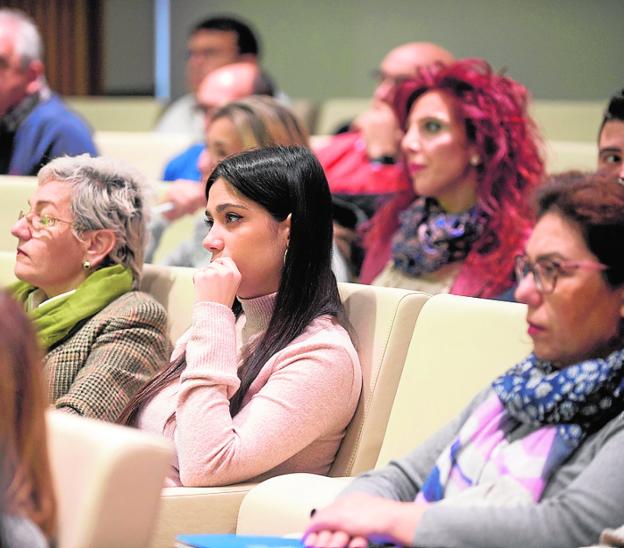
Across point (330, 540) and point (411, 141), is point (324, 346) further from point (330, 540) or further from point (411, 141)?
point (411, 141)

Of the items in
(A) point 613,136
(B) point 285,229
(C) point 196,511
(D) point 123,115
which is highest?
(A) point 613,136

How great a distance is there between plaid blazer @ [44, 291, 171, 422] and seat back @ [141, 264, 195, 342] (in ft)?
0.17

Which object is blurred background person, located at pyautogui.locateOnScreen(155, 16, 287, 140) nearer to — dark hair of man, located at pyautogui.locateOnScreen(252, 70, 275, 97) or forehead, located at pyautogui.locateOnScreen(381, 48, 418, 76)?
dark hair of man, located at pyautogui.locateOnScreen(252, 70, 275, 97)

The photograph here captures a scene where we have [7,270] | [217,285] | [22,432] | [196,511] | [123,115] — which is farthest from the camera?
[123,115]

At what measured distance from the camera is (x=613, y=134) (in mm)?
2879

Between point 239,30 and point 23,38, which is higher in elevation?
point 23,38

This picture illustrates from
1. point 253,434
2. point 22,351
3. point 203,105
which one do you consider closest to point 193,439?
point 253,434

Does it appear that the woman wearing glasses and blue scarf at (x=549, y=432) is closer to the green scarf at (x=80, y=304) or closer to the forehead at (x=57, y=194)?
the green scarf at (x=80, y=304)

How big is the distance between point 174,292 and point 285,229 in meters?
0.52

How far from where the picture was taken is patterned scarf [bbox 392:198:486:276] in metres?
3.51

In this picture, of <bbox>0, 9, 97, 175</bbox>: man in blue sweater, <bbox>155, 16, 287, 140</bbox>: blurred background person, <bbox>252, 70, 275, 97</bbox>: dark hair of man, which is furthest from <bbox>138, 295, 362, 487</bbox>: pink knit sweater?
<bbox>155, 16, 287, 140</bbox>: blurred background person

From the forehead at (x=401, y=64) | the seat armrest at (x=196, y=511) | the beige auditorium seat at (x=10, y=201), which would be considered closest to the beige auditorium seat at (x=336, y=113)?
the forehead at (x=401, y=64)

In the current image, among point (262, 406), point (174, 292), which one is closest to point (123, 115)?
point (174, 292)

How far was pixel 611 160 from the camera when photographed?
9.37 feet
